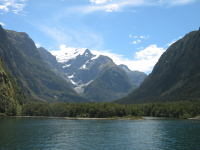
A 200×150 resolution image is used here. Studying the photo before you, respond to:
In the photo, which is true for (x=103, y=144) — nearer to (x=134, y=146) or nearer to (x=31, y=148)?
(x=134, y=146)

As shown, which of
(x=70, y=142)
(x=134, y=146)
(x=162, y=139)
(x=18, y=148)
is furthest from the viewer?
(x=162, y=139)

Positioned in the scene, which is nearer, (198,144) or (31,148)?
(31,148)

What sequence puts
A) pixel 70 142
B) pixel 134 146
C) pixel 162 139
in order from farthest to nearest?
1. pixel 162 139
2. pixel 70 142
3. pixel 134 146

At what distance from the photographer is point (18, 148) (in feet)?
346

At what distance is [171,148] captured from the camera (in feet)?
361

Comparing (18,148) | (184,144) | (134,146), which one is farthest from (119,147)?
(18,148)

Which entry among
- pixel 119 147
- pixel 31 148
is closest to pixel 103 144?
pixel 119 147

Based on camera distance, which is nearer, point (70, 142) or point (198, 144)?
point (198, 144)

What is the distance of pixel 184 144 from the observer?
11812cm

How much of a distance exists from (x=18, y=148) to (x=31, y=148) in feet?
13.3

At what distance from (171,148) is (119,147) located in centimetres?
1684

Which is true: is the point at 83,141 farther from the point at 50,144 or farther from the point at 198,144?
the point at 198,144

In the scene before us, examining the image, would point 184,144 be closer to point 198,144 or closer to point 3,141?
point 198,144

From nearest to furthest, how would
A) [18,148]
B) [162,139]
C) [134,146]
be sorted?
[18,148] < [134,146] < [162,139]
